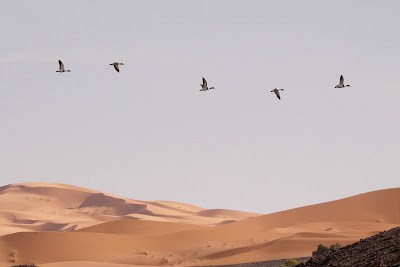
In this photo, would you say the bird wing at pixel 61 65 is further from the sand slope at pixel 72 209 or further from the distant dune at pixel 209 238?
the sand slope at pixel 72 209

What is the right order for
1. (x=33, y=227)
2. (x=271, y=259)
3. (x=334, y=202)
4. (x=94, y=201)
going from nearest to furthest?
(x=271, y=259), (x=334, y=202), (x=33, y=227), (x=94, y=201)

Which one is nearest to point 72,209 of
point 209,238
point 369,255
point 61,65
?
point 209,238

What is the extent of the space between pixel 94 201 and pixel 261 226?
2324 inches

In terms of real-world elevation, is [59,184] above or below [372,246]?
above

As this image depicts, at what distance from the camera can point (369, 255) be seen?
30.3m

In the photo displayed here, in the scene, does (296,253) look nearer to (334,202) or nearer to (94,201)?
(334,202)

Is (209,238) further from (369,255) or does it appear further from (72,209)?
(72,209)

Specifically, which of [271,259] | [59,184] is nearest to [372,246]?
[271,259]

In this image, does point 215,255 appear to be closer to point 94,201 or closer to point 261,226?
point 261,226

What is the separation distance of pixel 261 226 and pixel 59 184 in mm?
72249

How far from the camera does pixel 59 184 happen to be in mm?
153125

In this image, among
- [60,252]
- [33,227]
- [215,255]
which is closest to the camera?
[215,255]

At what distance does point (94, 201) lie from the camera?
141 m

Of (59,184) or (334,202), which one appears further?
(59,184)
